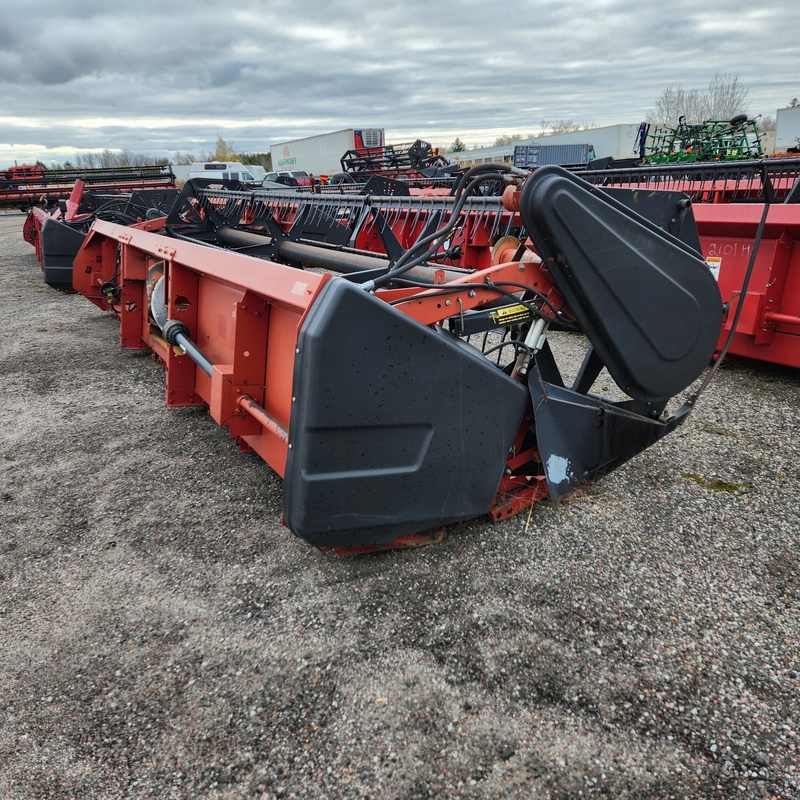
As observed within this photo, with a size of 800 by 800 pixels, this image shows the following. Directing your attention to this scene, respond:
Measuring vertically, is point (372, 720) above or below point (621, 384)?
below

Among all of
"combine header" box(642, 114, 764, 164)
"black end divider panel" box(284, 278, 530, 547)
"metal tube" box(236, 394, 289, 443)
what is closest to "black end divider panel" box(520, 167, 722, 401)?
"black end divider panel" box(284, 278, 530, 547)

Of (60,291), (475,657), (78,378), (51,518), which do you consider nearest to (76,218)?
(60,291)

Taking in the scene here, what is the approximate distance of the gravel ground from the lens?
5.57 feet

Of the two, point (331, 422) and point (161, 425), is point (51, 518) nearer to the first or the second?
point (161, 425)

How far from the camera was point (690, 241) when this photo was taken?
273 centimetres

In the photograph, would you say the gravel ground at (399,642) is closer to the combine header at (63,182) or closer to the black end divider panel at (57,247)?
the black end divider panel at (57,247)

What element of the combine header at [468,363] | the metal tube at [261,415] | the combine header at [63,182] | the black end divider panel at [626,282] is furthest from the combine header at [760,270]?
the combine header at [63,182]

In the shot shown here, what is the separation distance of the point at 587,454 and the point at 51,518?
238 cm

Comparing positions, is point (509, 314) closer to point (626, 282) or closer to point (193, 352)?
Answer: point (626, 282)

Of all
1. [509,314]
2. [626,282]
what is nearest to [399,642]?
[509,314]

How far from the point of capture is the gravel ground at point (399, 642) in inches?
66.9

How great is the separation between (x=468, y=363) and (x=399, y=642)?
965mm

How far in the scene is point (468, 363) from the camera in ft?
7.50

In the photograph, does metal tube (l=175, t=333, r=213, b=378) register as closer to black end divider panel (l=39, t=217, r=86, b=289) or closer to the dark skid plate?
the dark skid plate
